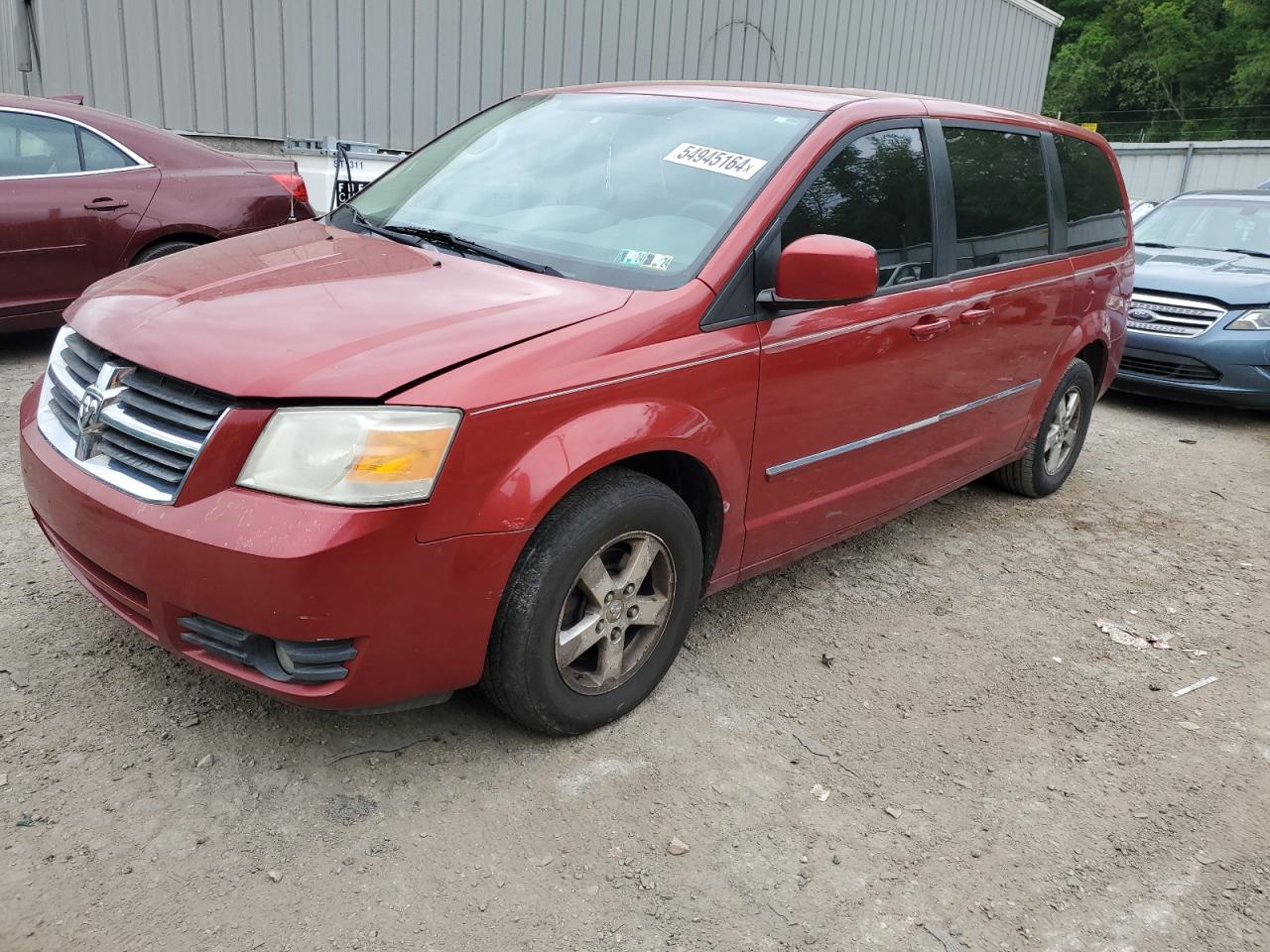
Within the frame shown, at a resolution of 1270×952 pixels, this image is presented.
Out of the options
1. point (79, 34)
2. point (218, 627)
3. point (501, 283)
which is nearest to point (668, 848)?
point (218, 627)

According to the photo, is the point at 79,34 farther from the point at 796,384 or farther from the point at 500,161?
the point at 796,384

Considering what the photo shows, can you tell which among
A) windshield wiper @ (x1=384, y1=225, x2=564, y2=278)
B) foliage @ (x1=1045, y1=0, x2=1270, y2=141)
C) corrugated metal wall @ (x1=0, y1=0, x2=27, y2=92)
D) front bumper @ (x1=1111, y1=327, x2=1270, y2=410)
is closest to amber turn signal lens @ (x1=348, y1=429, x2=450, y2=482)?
windshield wiper @ (x1=384, y1=225, x2=564, y2=278)

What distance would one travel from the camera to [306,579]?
7.32 feet

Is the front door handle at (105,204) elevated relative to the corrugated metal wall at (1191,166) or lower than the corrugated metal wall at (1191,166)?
lower

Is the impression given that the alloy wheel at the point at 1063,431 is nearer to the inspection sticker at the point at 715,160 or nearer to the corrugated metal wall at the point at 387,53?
the inspection sticker at the point at 715,160

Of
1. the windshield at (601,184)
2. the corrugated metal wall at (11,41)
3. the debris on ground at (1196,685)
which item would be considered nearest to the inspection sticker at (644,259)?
the windshield at (601,184)

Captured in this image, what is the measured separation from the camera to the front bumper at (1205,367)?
718cm

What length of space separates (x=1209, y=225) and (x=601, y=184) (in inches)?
281

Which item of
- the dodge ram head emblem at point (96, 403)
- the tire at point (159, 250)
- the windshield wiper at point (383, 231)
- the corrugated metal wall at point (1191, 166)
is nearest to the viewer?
the dodge ram head emblem at point (96, 403)

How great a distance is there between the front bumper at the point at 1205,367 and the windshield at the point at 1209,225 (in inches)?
43.7

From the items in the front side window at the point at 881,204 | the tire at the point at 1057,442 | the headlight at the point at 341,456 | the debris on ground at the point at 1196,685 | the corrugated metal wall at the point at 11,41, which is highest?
the corrugated metal wall at the point at 11,41

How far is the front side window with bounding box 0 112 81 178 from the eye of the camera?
5781 millimetres

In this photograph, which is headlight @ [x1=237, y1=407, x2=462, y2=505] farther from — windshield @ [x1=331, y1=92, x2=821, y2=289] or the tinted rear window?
the tinted rear window

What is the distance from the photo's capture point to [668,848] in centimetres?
254
